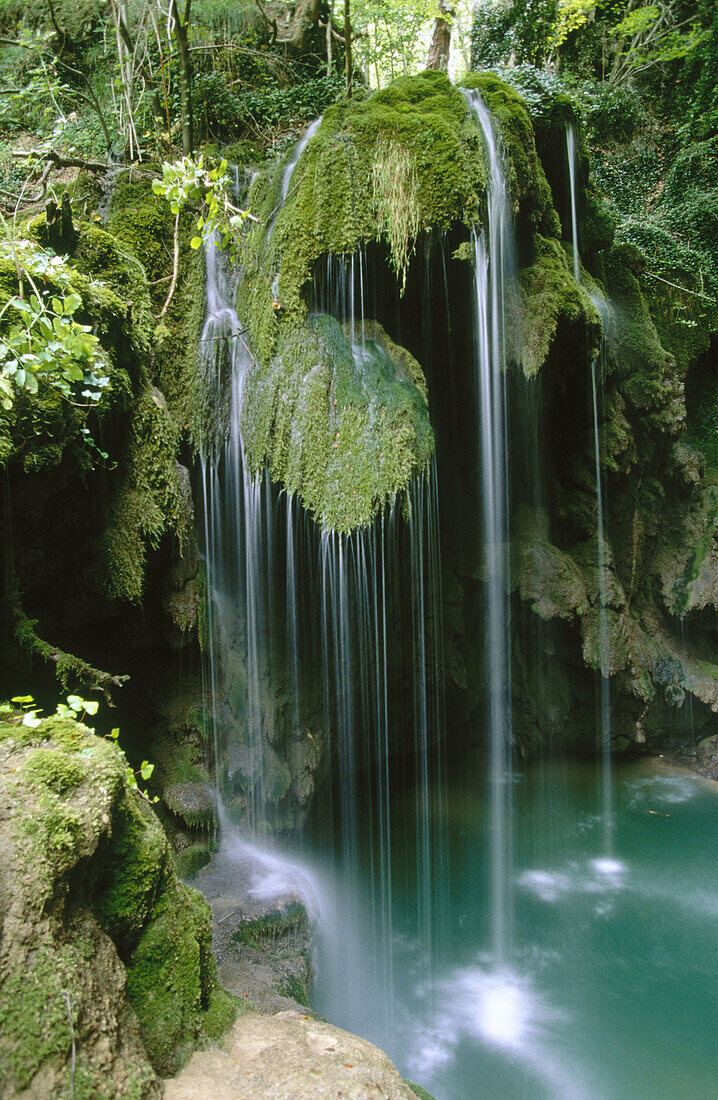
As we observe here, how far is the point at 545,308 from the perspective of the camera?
18.4 feet

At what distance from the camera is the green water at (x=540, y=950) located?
4.38 meters

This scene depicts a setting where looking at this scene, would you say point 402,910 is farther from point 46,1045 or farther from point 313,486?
point 46,1045

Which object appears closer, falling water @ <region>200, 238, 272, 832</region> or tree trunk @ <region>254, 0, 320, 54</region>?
falling water @ <region>200, 238, 272, 832</region>

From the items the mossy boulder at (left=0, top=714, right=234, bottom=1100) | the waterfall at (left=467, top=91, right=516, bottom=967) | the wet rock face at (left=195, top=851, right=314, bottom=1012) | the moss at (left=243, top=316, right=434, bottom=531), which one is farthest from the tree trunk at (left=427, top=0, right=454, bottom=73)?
the wet rock face at (left=195, top=851, right=314, bottom=1012)

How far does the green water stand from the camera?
4383mm

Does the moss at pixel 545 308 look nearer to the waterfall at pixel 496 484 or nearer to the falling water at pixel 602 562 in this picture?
the waterfall at pixel 496 484

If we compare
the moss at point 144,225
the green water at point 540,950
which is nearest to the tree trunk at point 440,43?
the moss at point 144,225

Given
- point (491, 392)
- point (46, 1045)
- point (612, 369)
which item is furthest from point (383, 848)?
point (612, 369)

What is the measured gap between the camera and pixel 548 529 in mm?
7492

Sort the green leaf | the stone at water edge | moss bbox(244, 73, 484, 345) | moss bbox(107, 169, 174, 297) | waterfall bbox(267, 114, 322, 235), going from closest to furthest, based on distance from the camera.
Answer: the stone at water edge
the green leaf
moss bbox(244, 73, 484, 345)
waterfall bbox(267, 114, 322, 235)
moss bbox(107, 169, 174, 297)

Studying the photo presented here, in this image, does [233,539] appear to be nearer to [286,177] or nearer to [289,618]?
[289,618]

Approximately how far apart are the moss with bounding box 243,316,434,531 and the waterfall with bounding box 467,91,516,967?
1075mm

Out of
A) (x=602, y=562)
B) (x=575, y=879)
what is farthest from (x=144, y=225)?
(x=575, y=879)

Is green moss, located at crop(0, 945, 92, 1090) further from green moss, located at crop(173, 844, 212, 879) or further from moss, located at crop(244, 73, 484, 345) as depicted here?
moss, located at crop(244, 73, 484, 345)
